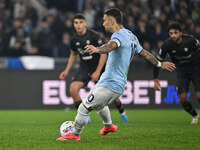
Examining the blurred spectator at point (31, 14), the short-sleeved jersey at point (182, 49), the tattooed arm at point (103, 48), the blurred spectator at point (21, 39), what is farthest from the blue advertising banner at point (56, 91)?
the tattooed arm at point (103, 48)

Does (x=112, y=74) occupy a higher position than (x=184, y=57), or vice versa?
(x=112, y=74)

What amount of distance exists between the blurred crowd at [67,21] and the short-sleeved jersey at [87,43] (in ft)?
20.0

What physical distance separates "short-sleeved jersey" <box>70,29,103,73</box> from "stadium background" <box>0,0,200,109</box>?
441 cm

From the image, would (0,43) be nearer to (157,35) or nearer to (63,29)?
(63,29)

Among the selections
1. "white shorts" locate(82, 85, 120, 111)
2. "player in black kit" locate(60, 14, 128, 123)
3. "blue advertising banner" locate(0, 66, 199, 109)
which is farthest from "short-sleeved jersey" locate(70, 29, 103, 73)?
"blue advertising banner" locate(0, 66, 199, 109)

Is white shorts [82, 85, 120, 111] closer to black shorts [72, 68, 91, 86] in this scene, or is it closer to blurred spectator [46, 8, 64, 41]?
black shorts [72, 68, 91, 86]

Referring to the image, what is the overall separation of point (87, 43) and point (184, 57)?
7.08ft

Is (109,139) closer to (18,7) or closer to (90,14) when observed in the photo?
(90,14)

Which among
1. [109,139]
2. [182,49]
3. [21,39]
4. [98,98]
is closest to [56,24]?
[21,39]

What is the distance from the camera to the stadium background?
15336mm

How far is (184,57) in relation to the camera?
34.2ft

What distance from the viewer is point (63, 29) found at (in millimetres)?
18219

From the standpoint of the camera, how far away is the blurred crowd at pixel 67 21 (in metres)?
17.2

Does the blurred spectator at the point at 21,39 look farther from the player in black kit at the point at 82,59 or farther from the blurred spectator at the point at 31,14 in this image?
the player in black kit at the point at 82,59
